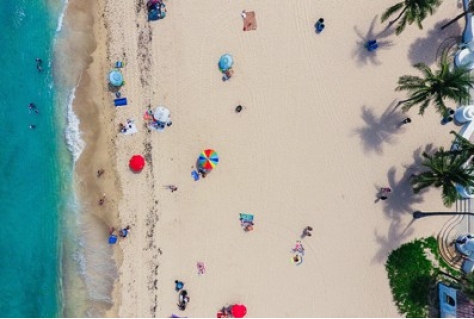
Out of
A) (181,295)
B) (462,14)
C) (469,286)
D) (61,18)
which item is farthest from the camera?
(61,18)

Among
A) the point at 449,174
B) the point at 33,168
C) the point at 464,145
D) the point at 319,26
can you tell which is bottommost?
the point at 449,174

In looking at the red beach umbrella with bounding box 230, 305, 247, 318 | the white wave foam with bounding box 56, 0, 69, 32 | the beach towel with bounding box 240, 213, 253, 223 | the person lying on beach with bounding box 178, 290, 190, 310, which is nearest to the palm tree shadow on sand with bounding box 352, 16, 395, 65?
the beach towel with bounding box 240, 213, 253, 223

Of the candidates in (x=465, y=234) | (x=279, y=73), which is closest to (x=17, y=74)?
(x=279, y=73)

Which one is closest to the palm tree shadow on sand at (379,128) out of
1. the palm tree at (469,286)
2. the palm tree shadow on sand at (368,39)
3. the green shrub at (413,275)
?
the palm tree shadow on sand at (368,39)

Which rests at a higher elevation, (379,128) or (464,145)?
(379,128)

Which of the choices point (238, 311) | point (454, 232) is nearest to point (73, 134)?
point (238, 311)

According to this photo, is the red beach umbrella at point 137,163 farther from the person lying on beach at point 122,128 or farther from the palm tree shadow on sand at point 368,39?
the palm tree shadow on sand at point 368,39

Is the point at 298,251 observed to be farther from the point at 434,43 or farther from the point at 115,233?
the point at 434,43

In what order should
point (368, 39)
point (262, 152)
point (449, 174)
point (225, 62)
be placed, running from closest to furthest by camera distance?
point (449, 174)
point (225, 62)
point (262, 152)
point (368, 39)
